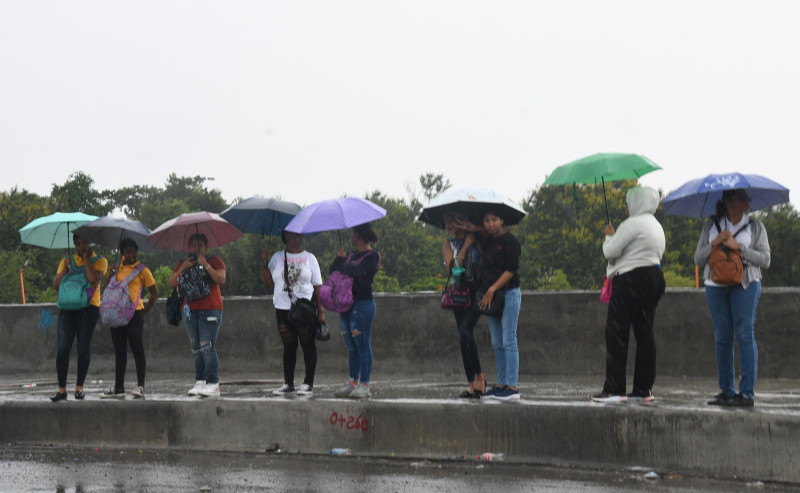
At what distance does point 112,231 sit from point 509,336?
4.24 m

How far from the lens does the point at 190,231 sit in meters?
9.29

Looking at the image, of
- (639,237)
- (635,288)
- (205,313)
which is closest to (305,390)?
(205,313)

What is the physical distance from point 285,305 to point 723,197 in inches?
158

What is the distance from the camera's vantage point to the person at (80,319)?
30.6 feet

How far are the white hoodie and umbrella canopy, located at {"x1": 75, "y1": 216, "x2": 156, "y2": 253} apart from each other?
4.70m

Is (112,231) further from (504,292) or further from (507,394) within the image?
(507,394)

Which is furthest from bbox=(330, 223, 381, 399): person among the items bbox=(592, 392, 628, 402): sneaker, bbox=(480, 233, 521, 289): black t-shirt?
bbox=(592, 392, 628, 402): sneaker

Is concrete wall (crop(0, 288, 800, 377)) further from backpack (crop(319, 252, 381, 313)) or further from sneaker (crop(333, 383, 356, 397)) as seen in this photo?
backpack (crop(319, 252, 381, 313))

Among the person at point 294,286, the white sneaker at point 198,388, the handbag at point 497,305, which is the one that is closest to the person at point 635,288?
the handbag at point 497,305

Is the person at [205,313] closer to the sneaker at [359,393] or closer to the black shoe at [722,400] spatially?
the sneaker at [359,393]

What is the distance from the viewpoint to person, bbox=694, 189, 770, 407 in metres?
7.01

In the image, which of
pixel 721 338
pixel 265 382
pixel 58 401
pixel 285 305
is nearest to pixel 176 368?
pixel 265 382

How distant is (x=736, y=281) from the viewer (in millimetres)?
6941

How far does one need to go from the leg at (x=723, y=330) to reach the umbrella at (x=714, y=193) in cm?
66
